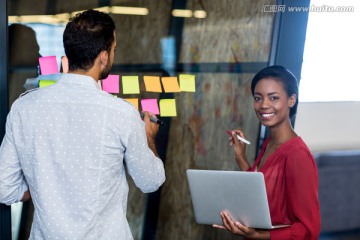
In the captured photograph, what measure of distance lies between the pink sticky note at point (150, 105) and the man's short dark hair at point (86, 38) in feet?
3.05

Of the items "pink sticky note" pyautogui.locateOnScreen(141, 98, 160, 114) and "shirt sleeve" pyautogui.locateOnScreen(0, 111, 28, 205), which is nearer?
"shirt sleeve" pyautogui.locateOnScreen(0, 111, 28, 205)

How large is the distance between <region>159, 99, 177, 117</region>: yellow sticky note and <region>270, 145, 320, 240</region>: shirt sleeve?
920 mm

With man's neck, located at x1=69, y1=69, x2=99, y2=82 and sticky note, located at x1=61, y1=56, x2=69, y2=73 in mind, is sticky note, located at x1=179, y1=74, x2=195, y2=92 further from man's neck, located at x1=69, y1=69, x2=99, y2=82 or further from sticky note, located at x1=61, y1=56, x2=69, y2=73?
man's neck, located at x1=69, y1=69, x2=99, y2=82

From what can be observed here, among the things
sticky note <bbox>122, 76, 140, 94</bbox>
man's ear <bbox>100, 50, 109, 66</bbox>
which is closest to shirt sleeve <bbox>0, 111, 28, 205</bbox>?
man's ear <bbox>100, 50, 109, 66</bbox>

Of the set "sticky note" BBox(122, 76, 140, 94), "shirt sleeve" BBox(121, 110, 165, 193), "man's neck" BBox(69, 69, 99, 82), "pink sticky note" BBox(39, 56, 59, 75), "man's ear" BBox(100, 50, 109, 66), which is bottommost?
"shirt sleeve" BBox(121, 110, 165, 193)

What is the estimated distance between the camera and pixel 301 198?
5.73ft

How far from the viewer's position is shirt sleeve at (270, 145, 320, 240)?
5.74 feet

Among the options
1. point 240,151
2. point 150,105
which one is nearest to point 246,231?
point 240,151

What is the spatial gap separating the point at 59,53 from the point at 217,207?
3.48ft

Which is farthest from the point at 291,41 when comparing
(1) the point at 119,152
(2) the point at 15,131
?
(2) the point at 15,131

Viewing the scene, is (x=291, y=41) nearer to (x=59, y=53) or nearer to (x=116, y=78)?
(x=116, y=78)

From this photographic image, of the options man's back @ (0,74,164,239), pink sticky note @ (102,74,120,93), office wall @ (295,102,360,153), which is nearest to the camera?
man's back @ (0,74,164,239)

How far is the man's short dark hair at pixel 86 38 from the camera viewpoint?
151 cm

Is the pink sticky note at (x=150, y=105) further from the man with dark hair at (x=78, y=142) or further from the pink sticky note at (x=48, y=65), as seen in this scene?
the man with dark hair at (x=78, y=142)
